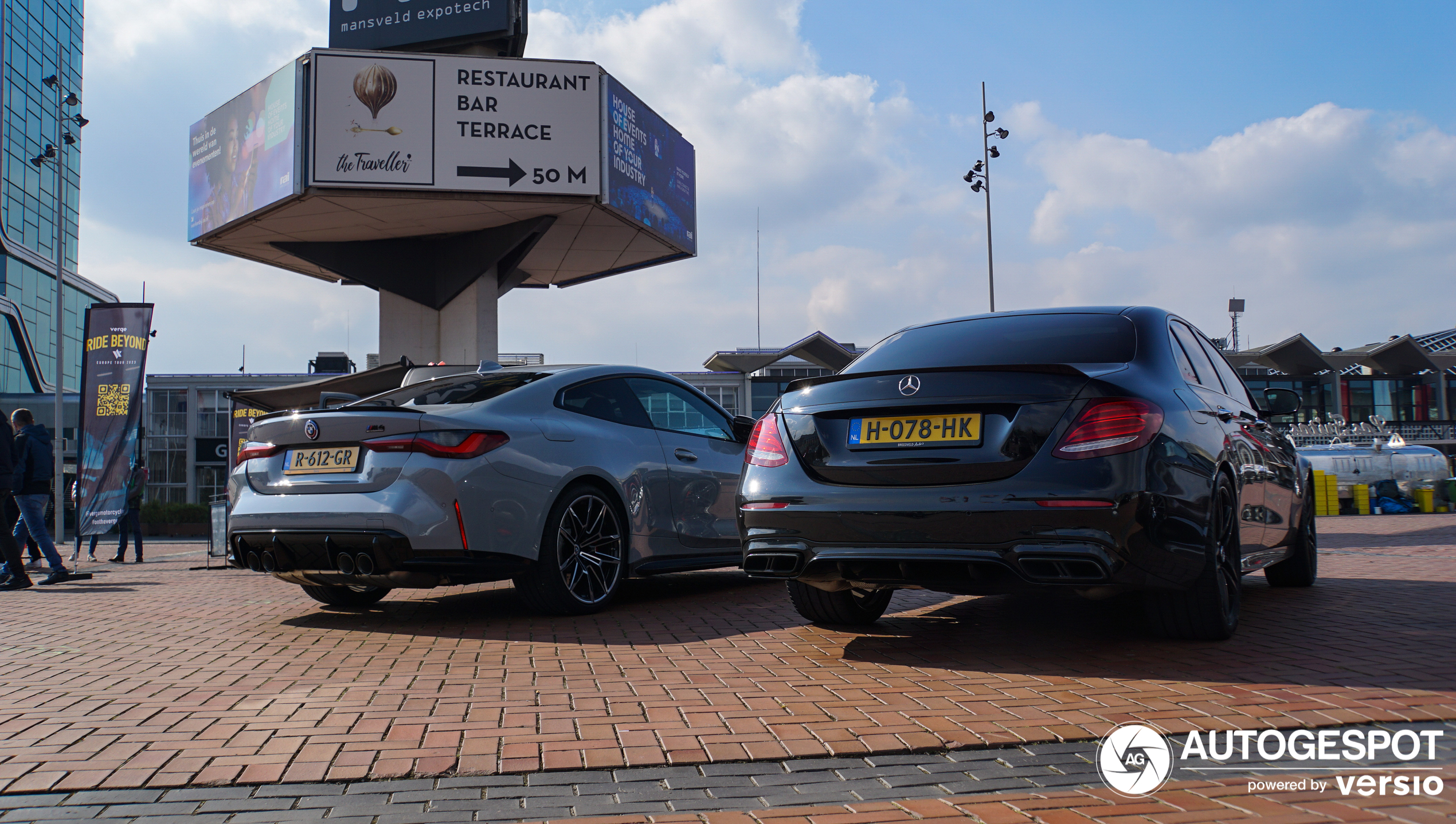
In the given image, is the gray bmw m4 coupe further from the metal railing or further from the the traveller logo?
the metal railing

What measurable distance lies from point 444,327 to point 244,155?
20.4ft

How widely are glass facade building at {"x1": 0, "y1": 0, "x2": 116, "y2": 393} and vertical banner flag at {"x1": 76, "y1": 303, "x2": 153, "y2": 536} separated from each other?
1758 inches

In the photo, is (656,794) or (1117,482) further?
(1117,482)

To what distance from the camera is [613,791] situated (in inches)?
107

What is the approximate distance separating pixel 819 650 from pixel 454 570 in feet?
5.93

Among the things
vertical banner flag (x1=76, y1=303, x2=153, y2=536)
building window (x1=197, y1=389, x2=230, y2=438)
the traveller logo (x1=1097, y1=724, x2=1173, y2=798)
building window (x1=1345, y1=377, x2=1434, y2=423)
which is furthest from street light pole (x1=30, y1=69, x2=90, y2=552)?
building window (x1=1345, y1=377, x2=1434, y2=423)

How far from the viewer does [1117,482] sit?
3.85 m

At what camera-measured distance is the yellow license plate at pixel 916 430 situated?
13.4 feet

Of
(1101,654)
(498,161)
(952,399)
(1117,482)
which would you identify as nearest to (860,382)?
(952,399)

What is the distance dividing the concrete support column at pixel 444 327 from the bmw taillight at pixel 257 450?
20933 millimetres

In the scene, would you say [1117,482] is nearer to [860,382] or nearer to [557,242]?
[860,382]

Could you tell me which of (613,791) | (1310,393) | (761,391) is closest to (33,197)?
(761,391)

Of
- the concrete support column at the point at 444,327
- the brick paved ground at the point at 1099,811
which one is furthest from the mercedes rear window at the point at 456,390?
the concrete support column at the point at 444,327

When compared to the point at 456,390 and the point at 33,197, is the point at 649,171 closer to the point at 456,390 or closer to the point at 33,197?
the point at 456,390
